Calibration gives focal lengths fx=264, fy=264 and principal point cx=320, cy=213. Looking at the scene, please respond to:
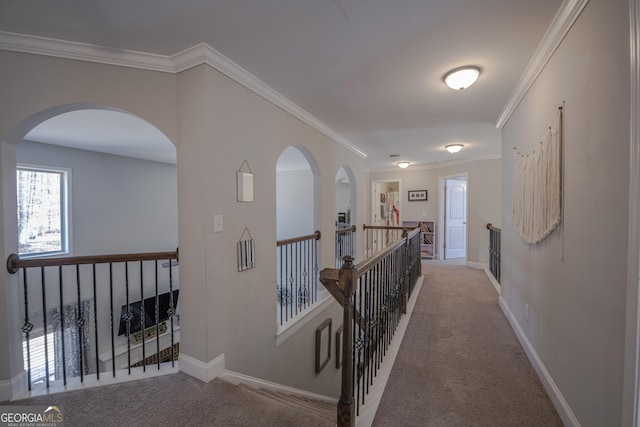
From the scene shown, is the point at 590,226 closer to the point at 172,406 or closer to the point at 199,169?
the point at 199,169

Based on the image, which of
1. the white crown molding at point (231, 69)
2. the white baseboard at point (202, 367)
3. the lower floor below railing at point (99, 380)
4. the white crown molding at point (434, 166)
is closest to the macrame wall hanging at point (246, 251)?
the white baseboard at point (202, 367)

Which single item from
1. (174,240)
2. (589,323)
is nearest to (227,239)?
(589,323)

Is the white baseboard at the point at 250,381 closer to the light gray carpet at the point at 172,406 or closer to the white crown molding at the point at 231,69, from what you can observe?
the light gray carpet at the point at 172,406

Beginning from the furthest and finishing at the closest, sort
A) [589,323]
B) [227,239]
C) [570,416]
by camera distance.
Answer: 1. [227,239]
2. [570,416]
3. [589,323]

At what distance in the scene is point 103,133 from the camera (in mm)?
3828

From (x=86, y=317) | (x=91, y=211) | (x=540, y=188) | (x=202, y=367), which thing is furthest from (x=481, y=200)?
(x=86, y=317)

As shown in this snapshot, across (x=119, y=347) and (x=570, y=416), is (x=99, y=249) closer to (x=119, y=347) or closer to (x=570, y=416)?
(x=119, y=347)

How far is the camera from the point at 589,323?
4.22ft

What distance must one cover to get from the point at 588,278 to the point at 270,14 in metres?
2.23

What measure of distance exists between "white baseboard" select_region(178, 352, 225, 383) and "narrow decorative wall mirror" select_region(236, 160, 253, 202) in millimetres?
1273

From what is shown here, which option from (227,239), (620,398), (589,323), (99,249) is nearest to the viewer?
(620,398)

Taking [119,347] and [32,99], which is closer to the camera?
[32,99]

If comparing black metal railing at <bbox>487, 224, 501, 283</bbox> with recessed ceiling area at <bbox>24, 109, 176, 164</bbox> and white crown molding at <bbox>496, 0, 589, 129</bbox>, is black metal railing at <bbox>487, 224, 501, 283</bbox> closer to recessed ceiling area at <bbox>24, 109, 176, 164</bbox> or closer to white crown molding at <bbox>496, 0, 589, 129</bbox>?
white crown molding at <bbox>496, 0, 589, 129</bbox>

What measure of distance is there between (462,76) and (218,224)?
229cm
